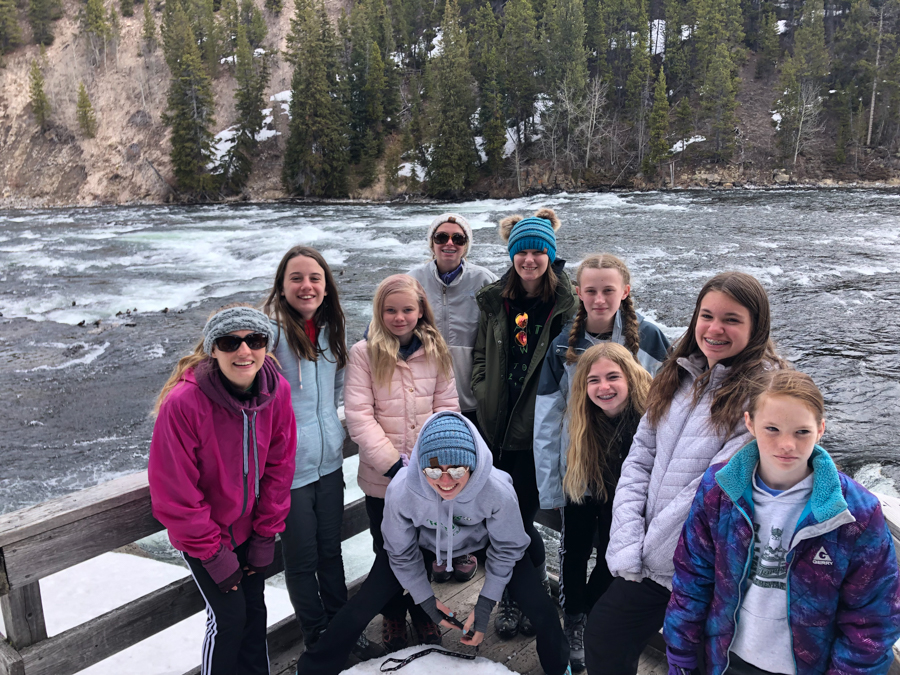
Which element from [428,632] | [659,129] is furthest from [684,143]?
[428,632]

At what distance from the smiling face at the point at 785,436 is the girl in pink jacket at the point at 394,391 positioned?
145 centimetres

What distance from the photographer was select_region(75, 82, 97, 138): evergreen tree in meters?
53.5

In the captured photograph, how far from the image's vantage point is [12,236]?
2561 centimetres

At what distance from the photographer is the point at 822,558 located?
168 cm

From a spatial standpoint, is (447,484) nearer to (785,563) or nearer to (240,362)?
(240,362)

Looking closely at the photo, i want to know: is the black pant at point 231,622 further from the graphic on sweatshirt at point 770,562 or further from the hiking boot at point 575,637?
the graphic on sweatshirt at point 770,562

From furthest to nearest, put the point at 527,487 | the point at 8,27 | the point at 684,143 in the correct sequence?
the point at 8,27, the point at 684,143, the point at 527,487

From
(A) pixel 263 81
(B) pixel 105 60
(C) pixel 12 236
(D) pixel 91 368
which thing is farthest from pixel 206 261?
(B) pixel 105 60

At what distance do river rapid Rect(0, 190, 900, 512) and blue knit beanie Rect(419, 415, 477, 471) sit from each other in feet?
20.3

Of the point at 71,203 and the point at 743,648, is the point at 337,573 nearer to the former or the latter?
the point at 743,648

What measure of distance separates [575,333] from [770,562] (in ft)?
4.28

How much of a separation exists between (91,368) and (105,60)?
211ft

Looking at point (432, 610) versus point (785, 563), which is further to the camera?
point (432, 610)

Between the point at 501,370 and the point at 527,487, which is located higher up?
the point at 501,370
